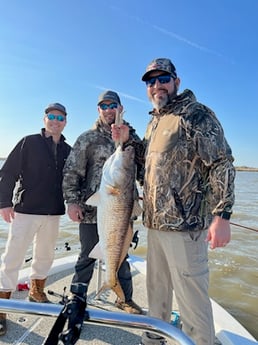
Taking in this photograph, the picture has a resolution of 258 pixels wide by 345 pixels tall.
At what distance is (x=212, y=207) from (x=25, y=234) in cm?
211

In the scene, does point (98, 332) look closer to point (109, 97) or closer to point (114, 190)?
point (114, 190)

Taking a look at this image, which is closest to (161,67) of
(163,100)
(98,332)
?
(163,100)

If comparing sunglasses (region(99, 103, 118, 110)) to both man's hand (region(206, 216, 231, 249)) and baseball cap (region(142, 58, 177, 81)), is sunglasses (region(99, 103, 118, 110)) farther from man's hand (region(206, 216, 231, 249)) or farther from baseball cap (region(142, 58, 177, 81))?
man's hand (region(206, 216, 231, 249))

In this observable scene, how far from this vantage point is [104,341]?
325cm

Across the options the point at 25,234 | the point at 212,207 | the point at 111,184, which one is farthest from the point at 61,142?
the point at 212,207

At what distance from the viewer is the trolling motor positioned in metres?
1.42

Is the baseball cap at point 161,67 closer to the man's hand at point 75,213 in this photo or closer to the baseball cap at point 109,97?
the baseball cap at point 109,97

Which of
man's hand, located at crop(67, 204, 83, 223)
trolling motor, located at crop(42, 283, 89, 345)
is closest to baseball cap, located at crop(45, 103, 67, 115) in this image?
man's hand, located at crop(67, 204, 83, 223)

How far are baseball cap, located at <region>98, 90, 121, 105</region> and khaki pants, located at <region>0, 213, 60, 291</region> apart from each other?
56.1 inches

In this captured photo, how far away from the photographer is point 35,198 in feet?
12.1

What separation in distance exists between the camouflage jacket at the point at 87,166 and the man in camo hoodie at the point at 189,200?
0.94 m

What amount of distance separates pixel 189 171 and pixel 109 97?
146cm

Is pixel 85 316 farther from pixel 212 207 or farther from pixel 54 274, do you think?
pixel 54 274

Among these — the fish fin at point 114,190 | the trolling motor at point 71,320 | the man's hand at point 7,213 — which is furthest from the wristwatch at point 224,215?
the man's hand at point 7,213
